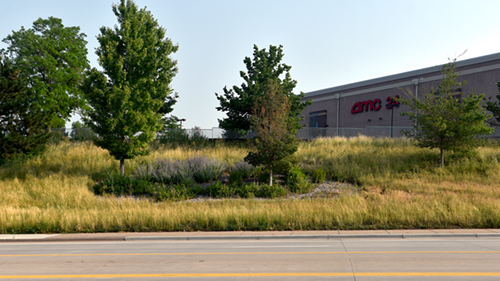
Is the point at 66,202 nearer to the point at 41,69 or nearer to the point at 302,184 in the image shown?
the point at 302,184

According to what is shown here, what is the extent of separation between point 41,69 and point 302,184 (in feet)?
103

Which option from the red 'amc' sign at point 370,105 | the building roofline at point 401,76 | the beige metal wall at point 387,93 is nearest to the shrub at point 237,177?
the beige metal wall at point 387,93

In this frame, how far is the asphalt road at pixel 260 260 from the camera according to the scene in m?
6.81

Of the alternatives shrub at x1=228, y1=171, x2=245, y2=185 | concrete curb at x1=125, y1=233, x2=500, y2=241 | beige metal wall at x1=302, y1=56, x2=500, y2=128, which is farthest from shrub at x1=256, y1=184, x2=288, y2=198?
beige metal wall at x1=302, y1=56, x2=500, y2=128

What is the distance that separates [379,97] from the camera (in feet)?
156

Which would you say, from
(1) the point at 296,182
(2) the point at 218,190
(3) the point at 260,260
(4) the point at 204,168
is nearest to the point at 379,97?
(1) the point at 296,182

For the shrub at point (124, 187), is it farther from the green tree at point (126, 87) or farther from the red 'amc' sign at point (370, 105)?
the red 'amc' sign at point (370, 105)

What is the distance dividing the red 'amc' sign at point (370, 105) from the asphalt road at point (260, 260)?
37.1m

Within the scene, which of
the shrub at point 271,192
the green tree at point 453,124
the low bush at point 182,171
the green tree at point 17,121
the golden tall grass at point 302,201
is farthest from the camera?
the green tree at point 17,121

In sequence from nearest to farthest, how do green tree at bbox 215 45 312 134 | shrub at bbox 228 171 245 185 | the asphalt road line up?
the asphalt road → shrub at bbox 228 171 245 185 → green tree at bbox 215 45 312 134

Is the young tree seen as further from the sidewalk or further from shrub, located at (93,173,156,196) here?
the sidewalk

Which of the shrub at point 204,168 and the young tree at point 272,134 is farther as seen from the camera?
the shrub at point 204,168

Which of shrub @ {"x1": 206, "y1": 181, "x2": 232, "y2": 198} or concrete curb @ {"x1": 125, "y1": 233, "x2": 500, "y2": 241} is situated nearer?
concrete curb @ {"x1": 125, "y1": 233, "x2": 500, "y2": 241}

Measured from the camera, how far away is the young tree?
19266mm
